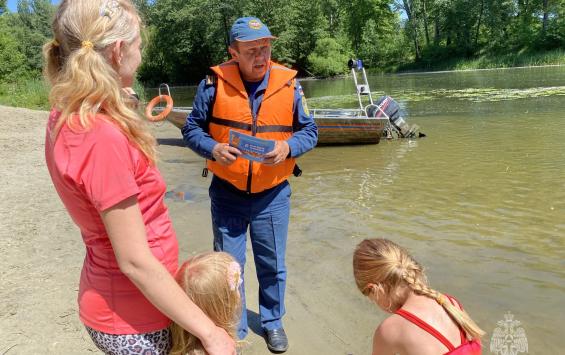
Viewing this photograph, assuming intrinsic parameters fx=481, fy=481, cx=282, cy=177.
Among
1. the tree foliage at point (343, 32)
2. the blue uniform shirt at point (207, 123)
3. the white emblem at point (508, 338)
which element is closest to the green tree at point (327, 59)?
the tree foliage at point (343, 32)

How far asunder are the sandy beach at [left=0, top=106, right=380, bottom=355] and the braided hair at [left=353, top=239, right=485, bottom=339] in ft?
4.08

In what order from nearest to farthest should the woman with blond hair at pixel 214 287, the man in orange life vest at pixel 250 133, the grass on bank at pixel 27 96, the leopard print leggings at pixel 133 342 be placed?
1. the leopard print leggings at pixel 133 342
2. the woman with blond hair at pixel 214 287
3. the man in orange life vest at pixel 250 133
4. the grass on bank at pixel 27 96

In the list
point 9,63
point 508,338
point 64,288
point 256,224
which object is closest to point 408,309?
point 256,224

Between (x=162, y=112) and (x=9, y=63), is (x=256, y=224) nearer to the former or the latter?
(x=162, y=112)

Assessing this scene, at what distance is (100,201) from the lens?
1.19m

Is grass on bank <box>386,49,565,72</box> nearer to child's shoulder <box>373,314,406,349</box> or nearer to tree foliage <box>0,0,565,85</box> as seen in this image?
tree foliage <box>0,0,565,85</box>

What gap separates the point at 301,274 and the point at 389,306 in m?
2.41

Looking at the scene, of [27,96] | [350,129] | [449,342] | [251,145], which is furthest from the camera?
[27,96]

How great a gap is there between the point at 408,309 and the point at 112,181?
1294 millimetres

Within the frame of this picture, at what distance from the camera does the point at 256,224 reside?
2.98m

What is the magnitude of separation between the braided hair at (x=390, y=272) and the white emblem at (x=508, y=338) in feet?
5.02

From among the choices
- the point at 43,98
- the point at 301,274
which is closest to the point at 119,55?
the point at 301,274

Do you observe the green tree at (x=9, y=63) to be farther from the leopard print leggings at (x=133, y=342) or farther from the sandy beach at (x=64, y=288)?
the leopard print leggings at (x=133, y=342)

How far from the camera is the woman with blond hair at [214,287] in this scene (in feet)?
4.99
